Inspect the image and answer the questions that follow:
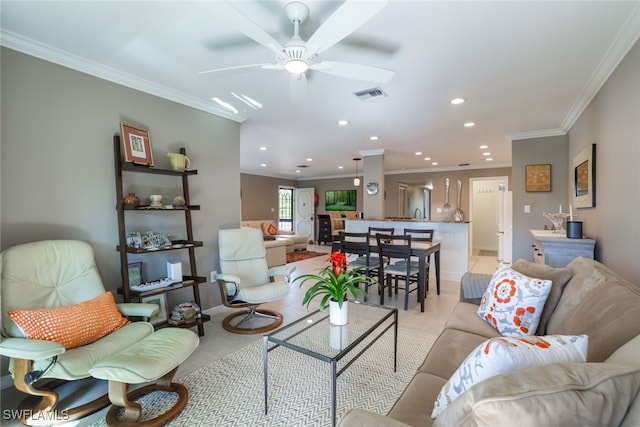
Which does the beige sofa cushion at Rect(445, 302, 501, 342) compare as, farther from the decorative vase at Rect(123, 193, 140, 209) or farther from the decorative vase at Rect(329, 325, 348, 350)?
the decorative vase at Rect(123, 193, 140, 209)

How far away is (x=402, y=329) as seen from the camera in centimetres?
304

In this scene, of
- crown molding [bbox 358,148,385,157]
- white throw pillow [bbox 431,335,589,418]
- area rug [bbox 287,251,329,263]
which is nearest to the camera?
white throw pillow [bbox 431,335,589,418]

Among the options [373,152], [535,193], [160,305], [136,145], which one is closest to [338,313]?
[160,305]

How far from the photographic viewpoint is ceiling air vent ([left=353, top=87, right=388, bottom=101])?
2940 millimetres

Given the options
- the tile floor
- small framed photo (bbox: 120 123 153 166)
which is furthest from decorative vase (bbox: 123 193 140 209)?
the tile floor

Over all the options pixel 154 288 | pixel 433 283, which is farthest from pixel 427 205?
pixel 154 288

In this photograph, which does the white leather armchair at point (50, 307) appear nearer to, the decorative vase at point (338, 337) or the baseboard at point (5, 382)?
the baseboard at point (5, 382)

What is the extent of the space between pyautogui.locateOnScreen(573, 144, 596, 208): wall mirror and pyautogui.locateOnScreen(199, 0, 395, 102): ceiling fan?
93.6 inches

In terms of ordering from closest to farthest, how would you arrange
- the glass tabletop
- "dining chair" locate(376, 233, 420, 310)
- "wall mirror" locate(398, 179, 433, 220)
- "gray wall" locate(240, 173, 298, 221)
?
the glass tabletop < "dining chair" locate(376, 233, 420, 310) < "wall mirror" locate(398, 179, 433, 220) < "gray wall" locate(240, 173, 298, 221)

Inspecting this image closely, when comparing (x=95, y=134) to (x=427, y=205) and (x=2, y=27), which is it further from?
(x=427, y=205)

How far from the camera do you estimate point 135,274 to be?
8.79 ft

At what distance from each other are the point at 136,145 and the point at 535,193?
5240 millimetres

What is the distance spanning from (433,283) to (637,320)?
3.95 m

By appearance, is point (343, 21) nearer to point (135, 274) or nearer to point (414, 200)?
point (135, 274)
